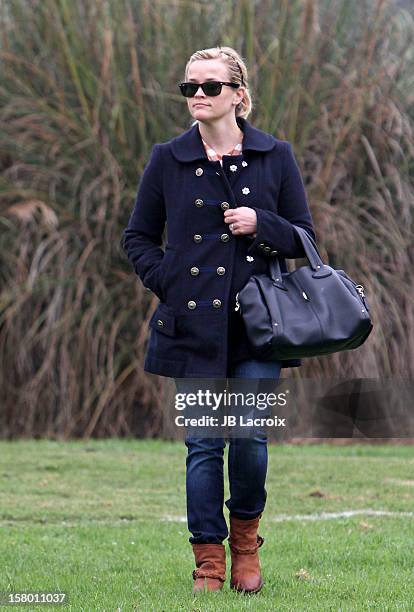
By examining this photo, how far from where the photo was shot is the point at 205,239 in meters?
4.63

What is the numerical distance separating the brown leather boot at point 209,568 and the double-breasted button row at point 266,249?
40.1 inches

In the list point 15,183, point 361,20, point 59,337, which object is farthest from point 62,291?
point 361,20

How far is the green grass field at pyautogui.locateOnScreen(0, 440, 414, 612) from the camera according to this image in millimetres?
4633

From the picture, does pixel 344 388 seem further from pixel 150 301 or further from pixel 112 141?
pixel 112 141

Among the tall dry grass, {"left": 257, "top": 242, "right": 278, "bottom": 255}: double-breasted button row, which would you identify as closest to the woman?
{"left": 257, "top": 242, "right": 278, "bottom": 255}: double-breasted button row

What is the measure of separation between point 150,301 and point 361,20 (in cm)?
305

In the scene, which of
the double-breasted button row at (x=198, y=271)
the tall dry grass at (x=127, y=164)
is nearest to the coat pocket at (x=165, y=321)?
the double-breasted button row at (x=198, y=271)

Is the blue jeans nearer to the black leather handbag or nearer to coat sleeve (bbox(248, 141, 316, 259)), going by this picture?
the black leather handbag

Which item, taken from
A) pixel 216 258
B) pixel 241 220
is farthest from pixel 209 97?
pixel 216 258

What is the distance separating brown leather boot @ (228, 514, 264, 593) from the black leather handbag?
0.64 m

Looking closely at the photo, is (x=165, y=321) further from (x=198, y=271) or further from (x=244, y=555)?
(x=244, y=555)

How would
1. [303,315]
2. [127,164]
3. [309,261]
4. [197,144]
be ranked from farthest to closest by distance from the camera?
[127,164] → [197,144] → [309,261] → [303,315]

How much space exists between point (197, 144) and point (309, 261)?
25.1 inches

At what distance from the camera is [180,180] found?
4738 millimetres
